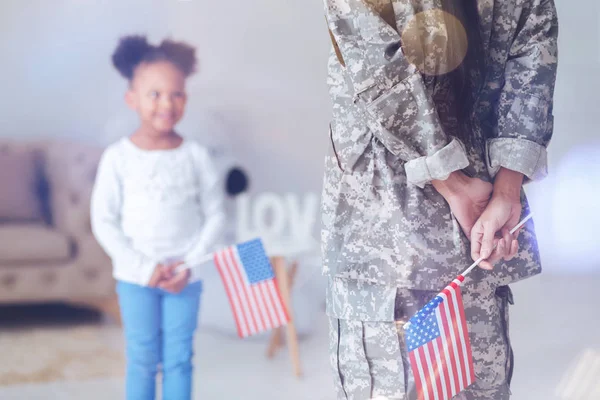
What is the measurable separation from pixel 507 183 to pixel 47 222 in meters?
1.54

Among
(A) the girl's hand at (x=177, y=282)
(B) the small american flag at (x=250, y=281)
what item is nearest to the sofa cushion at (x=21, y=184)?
(A) the girl's hand at (x=177, y=282)

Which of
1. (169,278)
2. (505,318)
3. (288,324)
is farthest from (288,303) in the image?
(505,318)

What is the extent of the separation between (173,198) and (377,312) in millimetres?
1129

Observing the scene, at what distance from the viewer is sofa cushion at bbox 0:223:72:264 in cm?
215

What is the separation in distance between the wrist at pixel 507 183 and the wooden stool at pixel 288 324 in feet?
3.92

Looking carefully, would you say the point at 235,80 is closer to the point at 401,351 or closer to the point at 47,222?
the point at 47,222

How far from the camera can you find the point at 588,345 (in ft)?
7.61

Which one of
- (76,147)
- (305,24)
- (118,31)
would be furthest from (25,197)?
(305,24)

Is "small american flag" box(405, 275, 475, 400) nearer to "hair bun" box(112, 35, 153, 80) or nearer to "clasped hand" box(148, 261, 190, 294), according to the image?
"clasped hand" box(148, 261, 190, 294)

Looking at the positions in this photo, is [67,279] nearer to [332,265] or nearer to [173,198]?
[173,198]

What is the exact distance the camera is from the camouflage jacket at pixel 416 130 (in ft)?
3.40

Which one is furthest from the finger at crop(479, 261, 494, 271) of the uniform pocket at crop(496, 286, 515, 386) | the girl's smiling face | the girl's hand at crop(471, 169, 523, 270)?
the girl's smiling face

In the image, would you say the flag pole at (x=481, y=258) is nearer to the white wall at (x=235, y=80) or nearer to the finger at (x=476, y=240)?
the finger at (x=476, y=240)

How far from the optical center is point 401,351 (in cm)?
106
